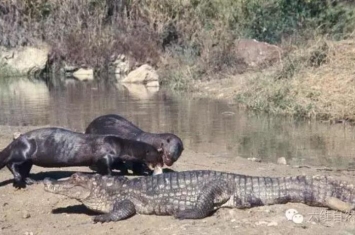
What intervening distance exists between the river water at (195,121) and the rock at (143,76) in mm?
2121

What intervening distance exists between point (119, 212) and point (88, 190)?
49cm

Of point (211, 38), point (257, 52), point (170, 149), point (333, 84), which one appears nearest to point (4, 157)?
point (170, 149)

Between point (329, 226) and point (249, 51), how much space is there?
65.8 ft

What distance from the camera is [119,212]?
8125 mm

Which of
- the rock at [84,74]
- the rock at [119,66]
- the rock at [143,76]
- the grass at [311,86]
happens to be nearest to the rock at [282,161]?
the grass at [311,86]

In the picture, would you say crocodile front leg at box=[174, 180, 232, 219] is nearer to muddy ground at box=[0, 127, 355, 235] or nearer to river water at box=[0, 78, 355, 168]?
muddy ground at box=[0, 127, 355, 235]

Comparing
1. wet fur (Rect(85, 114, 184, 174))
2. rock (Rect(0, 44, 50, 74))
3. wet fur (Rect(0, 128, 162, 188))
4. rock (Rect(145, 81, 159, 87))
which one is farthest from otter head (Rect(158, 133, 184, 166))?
rock (Rect(0, 44, 50, 74))

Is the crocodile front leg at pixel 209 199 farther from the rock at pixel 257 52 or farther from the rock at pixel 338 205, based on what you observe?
the rock at pixel 257 52

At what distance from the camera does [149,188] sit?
8.31 meters

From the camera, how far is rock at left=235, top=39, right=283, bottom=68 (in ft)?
84.9

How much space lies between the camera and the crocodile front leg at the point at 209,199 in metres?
7.98

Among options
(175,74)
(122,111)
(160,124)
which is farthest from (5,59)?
(160,124)

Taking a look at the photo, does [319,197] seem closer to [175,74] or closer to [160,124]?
[160,124]

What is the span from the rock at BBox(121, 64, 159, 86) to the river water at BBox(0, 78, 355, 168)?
6.96ft
